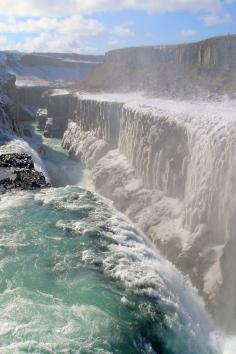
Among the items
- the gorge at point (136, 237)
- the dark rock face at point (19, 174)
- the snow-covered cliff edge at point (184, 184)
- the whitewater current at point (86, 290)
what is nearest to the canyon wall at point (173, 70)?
the gorge at point (136, 237)

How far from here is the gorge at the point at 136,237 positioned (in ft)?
36.9

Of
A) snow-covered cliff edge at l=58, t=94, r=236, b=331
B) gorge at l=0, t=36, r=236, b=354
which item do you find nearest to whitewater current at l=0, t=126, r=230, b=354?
gorge at l=0, t=36, r=236, b=354

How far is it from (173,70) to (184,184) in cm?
3029

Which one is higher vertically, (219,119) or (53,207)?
(219,119)

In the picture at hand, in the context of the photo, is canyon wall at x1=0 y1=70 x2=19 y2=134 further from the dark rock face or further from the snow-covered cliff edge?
the dark rock face

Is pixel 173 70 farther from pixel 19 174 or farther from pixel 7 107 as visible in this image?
pixel 19 174

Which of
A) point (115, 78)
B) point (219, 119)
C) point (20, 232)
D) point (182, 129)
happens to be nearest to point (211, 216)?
point (219, 119)

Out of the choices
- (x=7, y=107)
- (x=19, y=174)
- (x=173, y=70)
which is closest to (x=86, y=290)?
(x=19, y=174)

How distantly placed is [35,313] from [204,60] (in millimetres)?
40666

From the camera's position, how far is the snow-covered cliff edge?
60.8ft

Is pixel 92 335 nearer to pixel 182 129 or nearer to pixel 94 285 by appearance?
pixel 94 285

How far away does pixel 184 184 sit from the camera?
957 inches

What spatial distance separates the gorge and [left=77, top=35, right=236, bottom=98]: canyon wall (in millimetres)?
2655

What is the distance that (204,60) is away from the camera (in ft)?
156
